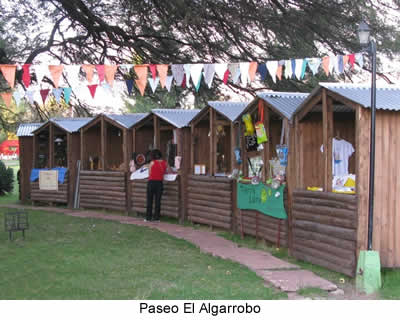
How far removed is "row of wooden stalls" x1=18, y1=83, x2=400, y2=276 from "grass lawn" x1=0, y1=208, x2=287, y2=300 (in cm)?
131

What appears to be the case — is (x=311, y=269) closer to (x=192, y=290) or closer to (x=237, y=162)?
(x=192, y=290)

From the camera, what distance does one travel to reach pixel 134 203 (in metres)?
14.8

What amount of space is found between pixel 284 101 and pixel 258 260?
2.80m

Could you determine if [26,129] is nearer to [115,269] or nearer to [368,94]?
[115,269]

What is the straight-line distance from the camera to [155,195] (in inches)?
529

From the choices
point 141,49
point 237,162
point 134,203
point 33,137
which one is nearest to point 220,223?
point 237,162

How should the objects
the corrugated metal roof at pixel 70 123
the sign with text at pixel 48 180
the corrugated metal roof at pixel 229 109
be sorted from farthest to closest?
the sign with text at pixel 48 180 < the corrugated metal roof at pixel 70 123 < the corrugated metal roof at pixel 229 109

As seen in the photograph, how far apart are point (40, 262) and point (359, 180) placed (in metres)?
4.58

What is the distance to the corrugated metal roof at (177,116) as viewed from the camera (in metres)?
12.9

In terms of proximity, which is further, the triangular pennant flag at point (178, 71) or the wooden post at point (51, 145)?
the wooden post at point (51, 145)

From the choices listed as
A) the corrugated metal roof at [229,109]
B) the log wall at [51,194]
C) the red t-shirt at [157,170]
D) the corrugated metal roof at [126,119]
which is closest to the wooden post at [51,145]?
the log wall at [51,194]

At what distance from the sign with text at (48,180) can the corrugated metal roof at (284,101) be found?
31.3 ft

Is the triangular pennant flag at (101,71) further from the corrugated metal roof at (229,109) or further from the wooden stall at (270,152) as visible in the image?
the wooden stall at (270,152)

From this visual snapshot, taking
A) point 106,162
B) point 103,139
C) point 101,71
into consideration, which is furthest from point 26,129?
point 101,71
